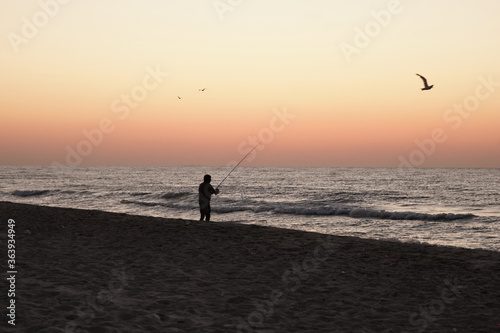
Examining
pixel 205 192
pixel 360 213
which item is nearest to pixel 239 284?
pixel 205 192

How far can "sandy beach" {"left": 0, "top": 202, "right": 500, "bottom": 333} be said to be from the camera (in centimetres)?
576

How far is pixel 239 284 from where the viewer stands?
7668mm

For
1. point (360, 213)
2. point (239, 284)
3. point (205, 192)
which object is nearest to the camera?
point (239, 284)

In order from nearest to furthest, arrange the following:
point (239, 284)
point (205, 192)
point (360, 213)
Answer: point (239, 284), point (205, 192), point (360, 213)

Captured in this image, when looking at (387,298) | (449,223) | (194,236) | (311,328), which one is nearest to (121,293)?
(311,328)

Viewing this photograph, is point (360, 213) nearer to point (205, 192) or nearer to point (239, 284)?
point (205, 192)

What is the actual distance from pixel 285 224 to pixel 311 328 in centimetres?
1818

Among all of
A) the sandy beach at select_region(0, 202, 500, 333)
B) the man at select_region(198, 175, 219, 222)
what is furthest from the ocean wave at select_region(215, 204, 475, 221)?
the sandy beach at select_region(0, 202, 500, 333)

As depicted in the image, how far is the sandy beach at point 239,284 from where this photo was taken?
576 centimetres

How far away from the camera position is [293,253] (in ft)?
34.4

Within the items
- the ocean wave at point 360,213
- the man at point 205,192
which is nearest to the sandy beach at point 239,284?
the man at point 205,192

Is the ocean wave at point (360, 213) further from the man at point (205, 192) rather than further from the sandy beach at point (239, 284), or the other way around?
the sandy beach at point (239, 284)

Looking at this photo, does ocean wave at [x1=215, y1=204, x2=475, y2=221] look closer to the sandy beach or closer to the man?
the man

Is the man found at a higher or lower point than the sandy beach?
higher
